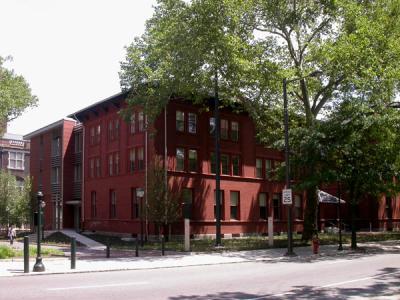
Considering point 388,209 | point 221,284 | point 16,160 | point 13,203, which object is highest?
point 16,160

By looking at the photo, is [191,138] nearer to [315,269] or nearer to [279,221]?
[279,221]

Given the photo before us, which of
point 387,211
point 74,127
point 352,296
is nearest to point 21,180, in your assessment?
point 74,127

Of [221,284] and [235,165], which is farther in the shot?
[235,165]

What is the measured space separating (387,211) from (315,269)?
129 feet

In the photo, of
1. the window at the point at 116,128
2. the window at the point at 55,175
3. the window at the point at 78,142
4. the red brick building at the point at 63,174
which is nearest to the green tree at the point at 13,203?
the red brick building at the point at 63,174

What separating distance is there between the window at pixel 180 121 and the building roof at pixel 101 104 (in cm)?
411

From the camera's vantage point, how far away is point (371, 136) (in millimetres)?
28328

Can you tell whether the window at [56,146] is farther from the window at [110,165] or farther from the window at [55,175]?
the window at [110,165]

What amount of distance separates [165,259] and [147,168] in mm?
14035

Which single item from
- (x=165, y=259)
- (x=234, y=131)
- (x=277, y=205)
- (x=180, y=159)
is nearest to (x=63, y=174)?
(x=180, y=159)

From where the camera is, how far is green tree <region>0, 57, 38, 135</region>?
39.6 m

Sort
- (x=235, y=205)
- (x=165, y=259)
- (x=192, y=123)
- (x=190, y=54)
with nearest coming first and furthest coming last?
(x=165, y=259)
(x=190, y=54)
(x=192, y=123)
(x=235, y=205)

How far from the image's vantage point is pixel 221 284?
1422 centimetres

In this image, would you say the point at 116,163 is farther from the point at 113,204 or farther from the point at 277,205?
the point at 277,205
